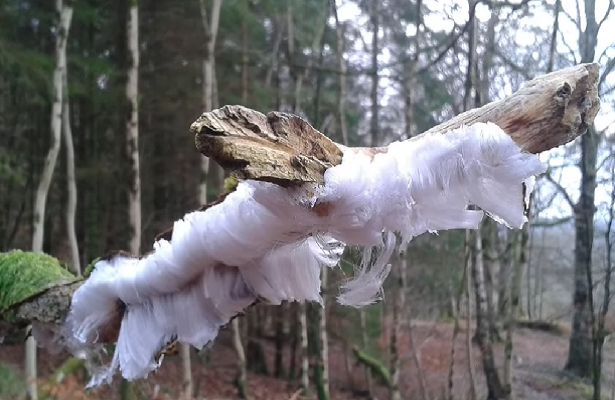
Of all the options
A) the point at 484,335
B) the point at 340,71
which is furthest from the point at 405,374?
the point at 340,71

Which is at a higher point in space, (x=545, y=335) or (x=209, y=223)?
(x=209, y=223)

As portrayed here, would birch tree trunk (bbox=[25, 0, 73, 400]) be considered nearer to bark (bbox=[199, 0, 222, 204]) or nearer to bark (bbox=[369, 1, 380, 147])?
bark (bbox=[199, 0, 222, 204])

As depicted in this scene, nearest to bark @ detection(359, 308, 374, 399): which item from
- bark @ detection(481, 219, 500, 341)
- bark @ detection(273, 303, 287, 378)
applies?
bark @ detection(273, 303, 287, 378)

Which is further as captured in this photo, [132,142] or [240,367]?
[240,367]

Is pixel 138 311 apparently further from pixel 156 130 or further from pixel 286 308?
pixel 286 308

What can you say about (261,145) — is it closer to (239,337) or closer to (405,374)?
(405,374)

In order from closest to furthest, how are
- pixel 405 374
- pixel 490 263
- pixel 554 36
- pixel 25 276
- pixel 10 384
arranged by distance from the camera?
1. pixel 25 276
2. pixel 554 36
3. pixel 10 384
4. pixel 490 263
5. pixel 405 374

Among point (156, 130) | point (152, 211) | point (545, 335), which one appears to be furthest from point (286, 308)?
point (545, 335)

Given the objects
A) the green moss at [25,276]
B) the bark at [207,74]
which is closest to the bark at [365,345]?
the bark at [207,74]
